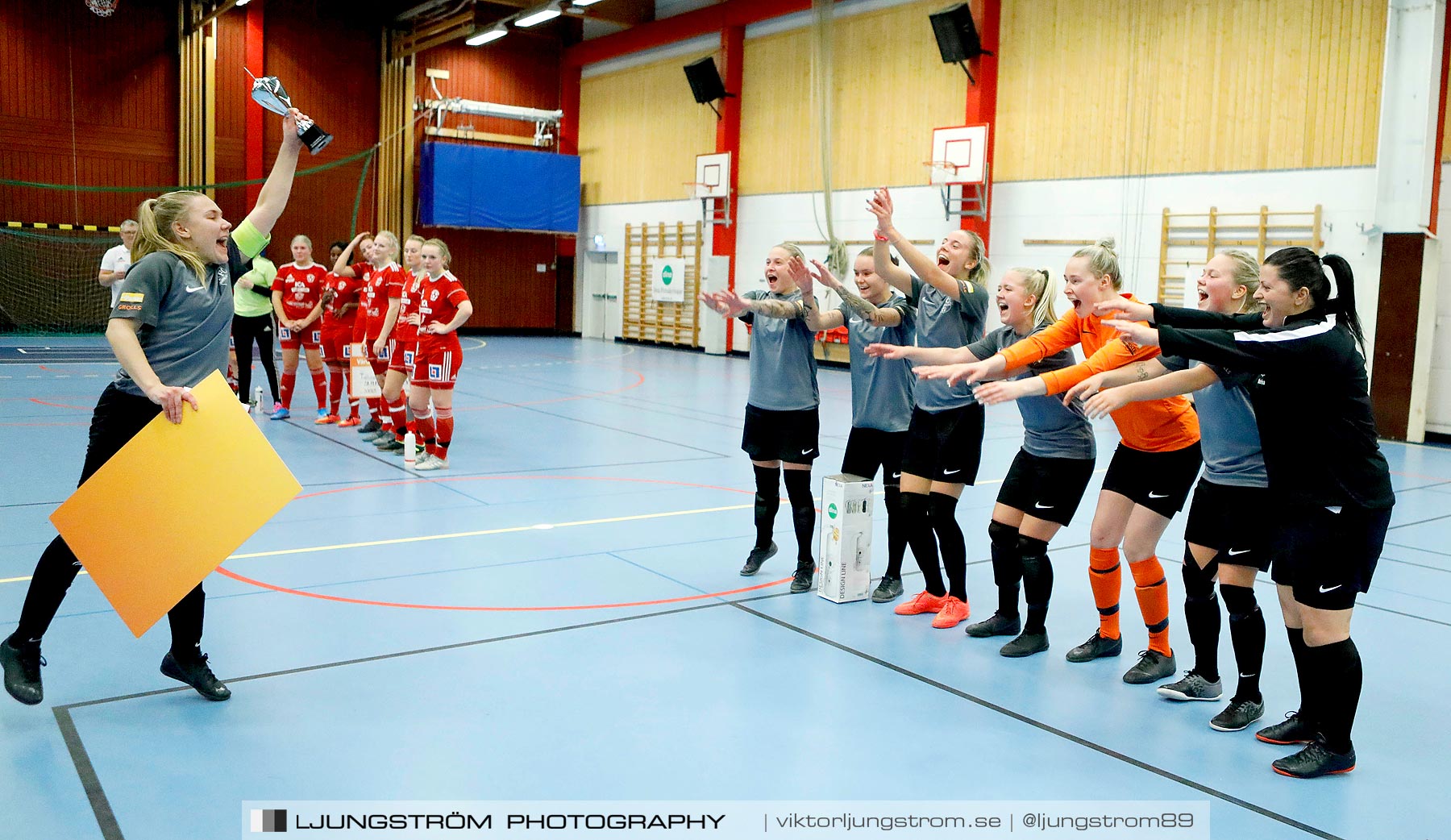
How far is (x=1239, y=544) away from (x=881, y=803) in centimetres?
173

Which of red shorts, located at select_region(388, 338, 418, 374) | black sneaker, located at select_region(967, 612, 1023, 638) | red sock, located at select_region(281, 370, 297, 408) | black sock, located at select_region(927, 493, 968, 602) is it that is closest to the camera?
black sneaker, located at select_region(967, 612, 1023, 638)

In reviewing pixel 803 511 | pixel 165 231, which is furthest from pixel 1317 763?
pixel 165 231

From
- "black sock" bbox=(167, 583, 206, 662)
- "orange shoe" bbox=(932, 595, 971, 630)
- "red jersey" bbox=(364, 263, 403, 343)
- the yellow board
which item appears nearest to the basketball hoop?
"red jersey" bbox=(364, 263, 403, 343)

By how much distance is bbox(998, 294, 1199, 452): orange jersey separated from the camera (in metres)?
4.14

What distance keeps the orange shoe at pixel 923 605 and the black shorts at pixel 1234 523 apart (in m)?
1.44

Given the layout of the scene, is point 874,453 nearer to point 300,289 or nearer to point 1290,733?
point 1290,733

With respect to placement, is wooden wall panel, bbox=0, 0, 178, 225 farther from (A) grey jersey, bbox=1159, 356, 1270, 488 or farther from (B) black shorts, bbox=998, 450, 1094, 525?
(A) grey jersey, bbox=1159, 356, 1270, 488

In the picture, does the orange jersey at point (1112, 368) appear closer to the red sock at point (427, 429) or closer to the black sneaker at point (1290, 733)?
the black sneaker at point (1290, 733)

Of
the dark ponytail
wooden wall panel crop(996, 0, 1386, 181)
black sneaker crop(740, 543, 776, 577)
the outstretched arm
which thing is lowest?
black sneaker crop(740, 543, 776, 577)

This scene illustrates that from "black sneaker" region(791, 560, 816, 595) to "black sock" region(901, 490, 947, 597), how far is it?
2.04ft

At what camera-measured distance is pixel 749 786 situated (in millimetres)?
3344

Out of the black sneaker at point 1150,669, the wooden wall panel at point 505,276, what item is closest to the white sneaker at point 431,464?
the black sneaker at point 1150,669

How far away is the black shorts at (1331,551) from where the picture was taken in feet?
11.2

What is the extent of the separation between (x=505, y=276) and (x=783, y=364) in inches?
884
